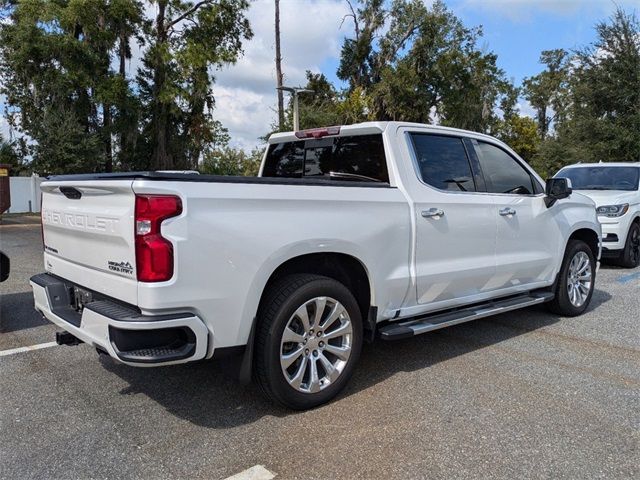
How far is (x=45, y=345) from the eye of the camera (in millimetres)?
4871

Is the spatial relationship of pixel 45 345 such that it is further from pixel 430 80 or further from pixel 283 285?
pixel 430 80

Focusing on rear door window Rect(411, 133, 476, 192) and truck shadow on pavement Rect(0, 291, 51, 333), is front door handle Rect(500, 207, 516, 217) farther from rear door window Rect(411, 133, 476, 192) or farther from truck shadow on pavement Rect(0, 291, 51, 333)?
truck shadow on pavement Rect(0, 291, 51, 333)

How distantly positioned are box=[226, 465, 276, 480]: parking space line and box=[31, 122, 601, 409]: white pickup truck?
56 cm

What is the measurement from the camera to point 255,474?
2.79 metres

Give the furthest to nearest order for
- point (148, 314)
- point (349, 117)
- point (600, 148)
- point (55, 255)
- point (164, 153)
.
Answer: point (349, 117)
point (164, 153)
point (600, 148)
point (55, 255)
point (148, 314)

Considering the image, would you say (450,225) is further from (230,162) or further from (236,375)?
(230,162)

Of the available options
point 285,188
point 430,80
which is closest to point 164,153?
point 430,80

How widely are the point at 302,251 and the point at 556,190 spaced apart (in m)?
3.11

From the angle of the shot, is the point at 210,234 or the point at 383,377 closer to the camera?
the point at 210,234

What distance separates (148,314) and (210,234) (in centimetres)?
54

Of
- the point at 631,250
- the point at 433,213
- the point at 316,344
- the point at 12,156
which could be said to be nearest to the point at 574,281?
the point at 433,213

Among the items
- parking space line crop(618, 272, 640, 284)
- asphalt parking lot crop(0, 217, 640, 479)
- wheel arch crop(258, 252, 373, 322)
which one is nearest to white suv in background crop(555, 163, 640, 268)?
parking space line crop(618, 272, 640, 284)

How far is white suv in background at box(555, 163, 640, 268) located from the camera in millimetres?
9117

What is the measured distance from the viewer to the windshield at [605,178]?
9938 mm
